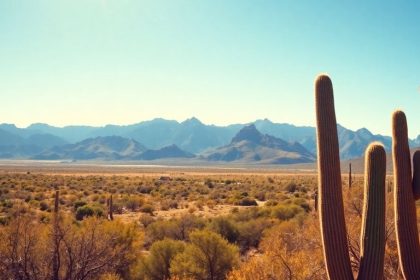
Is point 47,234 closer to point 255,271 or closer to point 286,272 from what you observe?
point 255,271

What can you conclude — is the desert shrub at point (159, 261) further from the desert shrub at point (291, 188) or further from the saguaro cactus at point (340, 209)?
the desert shrub at point (291, 188)

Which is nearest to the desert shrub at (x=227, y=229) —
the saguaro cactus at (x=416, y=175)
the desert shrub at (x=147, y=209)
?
the desert shrub at (x=147, y=209)

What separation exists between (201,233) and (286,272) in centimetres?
412

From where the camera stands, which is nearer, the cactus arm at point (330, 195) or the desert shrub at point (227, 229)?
the cactus arm at point (330, 195)

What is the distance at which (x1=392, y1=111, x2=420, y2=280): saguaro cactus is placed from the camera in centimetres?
606

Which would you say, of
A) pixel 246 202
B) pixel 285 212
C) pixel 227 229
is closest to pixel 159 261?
pixel 227 229

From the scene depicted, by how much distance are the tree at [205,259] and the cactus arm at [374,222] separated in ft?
24.6

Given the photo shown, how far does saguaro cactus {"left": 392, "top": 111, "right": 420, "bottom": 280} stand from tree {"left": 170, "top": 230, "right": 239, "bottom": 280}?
7419 millimetres

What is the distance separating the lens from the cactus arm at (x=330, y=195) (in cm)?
585

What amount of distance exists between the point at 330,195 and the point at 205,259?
316 inches

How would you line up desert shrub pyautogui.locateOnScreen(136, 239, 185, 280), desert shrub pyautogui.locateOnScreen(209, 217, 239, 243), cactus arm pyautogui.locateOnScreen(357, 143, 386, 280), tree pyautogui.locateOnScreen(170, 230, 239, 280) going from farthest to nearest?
desert shrub pyautogui.locateOnScreen(209, 217, 239, 243) → desert shrub pyautogui.locateOnScreen(136, 239, 185, 280) → tree pyautogui.locateOnScreen(170, 230, 239, 280) → cactus arm pyautogui.locateOnScreen(357, 143, 386, 280)

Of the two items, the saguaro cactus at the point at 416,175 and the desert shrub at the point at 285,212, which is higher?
the saguaro cactus at the point at 416,175

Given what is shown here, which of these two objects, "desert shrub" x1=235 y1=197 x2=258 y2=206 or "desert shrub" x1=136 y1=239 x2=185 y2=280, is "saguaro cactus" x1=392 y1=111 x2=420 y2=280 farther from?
"desert shrub" x1=235 y1=197 x2=258 y2=206

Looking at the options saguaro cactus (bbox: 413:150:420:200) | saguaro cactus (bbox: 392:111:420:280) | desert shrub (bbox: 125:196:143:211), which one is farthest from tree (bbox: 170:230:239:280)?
desert shrub (bbox: 125:196:143:211)
